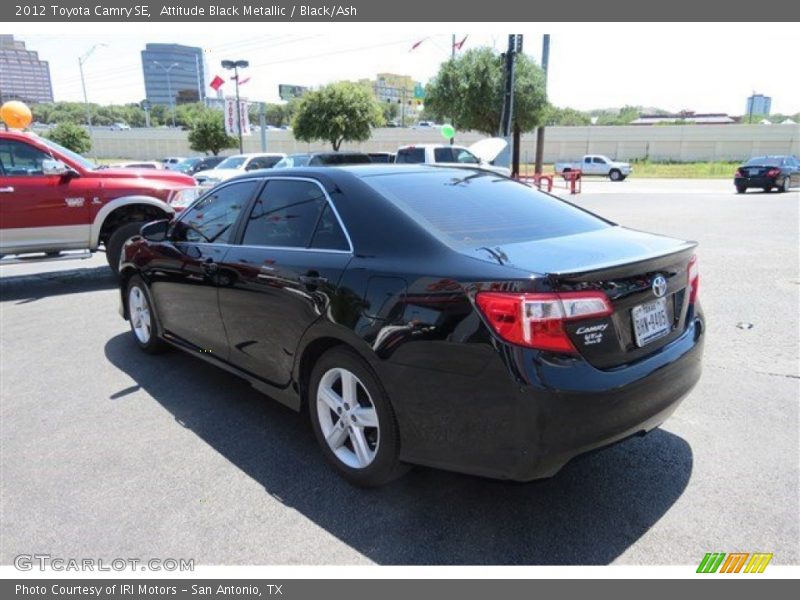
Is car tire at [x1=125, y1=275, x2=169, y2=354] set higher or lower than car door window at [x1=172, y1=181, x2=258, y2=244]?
lower

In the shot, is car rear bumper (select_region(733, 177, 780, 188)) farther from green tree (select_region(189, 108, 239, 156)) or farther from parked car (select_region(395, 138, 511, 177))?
green tree (select_region(189, 108, 239, 156))

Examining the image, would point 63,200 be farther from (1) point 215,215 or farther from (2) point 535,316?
(2) point 535,316

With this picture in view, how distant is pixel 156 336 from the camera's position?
201 inches

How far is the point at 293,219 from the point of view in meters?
3.53

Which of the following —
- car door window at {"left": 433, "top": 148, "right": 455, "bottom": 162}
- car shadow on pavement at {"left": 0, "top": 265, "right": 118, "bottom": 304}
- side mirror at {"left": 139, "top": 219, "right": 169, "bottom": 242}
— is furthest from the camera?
car door window at {"left": 433, "top": 148, "right": 455, "bottom": 162}

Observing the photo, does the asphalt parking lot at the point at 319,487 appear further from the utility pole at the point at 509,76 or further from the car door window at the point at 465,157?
the utility pole at the point at 509,76

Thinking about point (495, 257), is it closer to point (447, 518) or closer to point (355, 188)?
point (355, 188)

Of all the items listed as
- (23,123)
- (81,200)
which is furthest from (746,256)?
(23,123)

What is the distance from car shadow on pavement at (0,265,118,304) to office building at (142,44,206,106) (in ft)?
294

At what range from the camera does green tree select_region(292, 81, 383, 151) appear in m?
35.4

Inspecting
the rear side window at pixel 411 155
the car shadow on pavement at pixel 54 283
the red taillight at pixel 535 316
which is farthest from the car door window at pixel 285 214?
the rear side window at pixel 411 155

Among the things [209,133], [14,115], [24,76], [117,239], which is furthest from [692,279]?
[24,76]

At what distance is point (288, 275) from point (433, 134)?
200 feet

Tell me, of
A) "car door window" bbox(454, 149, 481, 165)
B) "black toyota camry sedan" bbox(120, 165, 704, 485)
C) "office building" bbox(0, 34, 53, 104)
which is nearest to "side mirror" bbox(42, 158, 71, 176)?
"black toyota camry sedan" bbox(120, 165, 704, 485)
